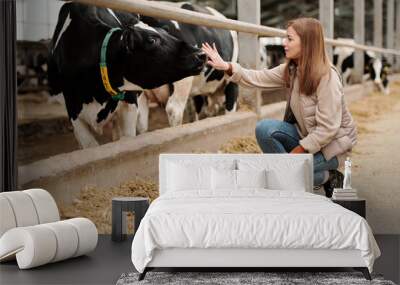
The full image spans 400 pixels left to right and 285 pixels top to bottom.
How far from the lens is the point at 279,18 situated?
22.3ft

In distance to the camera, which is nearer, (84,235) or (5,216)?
(5,216)

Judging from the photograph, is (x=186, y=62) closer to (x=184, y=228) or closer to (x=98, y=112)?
(x=98, y=112)

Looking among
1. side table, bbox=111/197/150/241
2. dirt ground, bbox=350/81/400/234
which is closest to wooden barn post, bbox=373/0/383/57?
dirt ground, bbox=350/81/400/234

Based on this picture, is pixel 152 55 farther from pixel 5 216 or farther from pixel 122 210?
pixel 5 216

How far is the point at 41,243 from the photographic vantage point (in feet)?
17.1

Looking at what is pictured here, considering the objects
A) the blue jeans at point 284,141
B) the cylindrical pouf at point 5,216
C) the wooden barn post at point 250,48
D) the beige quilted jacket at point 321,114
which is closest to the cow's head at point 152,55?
the wooden barn post at point 250,48

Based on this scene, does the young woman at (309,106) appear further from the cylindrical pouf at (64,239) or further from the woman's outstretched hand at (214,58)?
the cylindrical pouf at (64,239)

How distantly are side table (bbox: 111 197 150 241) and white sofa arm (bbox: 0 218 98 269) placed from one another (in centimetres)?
77

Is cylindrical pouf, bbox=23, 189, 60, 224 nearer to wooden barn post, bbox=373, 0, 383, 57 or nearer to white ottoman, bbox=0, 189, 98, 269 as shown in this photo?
white ottoman, bbox=0, 189, 98, 269

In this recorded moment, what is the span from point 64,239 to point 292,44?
253 centimetres

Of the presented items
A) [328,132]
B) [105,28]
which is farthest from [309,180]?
[105,28]

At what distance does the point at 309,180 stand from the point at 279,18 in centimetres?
142

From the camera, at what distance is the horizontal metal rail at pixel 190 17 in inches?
264

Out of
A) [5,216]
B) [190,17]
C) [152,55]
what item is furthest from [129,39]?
[5,216]
